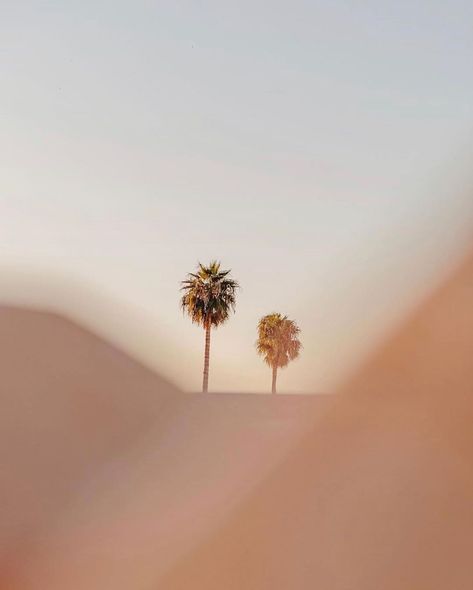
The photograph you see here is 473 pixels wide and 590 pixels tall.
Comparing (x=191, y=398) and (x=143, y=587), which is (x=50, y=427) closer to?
(x=191, y=398)

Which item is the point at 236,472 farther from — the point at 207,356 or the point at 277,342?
the point at 277,342

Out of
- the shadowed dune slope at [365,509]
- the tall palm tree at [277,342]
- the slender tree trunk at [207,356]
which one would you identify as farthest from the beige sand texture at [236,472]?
the tall palm tree at [277,342]

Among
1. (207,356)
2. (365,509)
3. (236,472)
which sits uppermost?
(207,356)

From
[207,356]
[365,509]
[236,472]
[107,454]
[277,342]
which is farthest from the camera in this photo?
[277,342]

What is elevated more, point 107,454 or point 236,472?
point 107,454

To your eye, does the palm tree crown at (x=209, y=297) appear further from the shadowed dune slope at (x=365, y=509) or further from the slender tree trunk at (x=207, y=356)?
the shadowed dune slope at (x=365, y=509)

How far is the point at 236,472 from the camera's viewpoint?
8414 millimetres

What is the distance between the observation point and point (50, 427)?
9.58 meters

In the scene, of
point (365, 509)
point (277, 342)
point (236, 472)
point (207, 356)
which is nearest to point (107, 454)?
point (236, 472)

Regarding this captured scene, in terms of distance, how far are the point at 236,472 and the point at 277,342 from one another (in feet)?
70.5

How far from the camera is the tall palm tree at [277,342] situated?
2958 centimetres

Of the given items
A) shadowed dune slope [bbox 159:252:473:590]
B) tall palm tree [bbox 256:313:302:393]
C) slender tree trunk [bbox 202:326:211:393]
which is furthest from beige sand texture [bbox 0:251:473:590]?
tall palm tree [bbox 256:313:302:393]

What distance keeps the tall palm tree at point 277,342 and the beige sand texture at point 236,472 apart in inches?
632

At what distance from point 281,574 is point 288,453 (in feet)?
11.9
